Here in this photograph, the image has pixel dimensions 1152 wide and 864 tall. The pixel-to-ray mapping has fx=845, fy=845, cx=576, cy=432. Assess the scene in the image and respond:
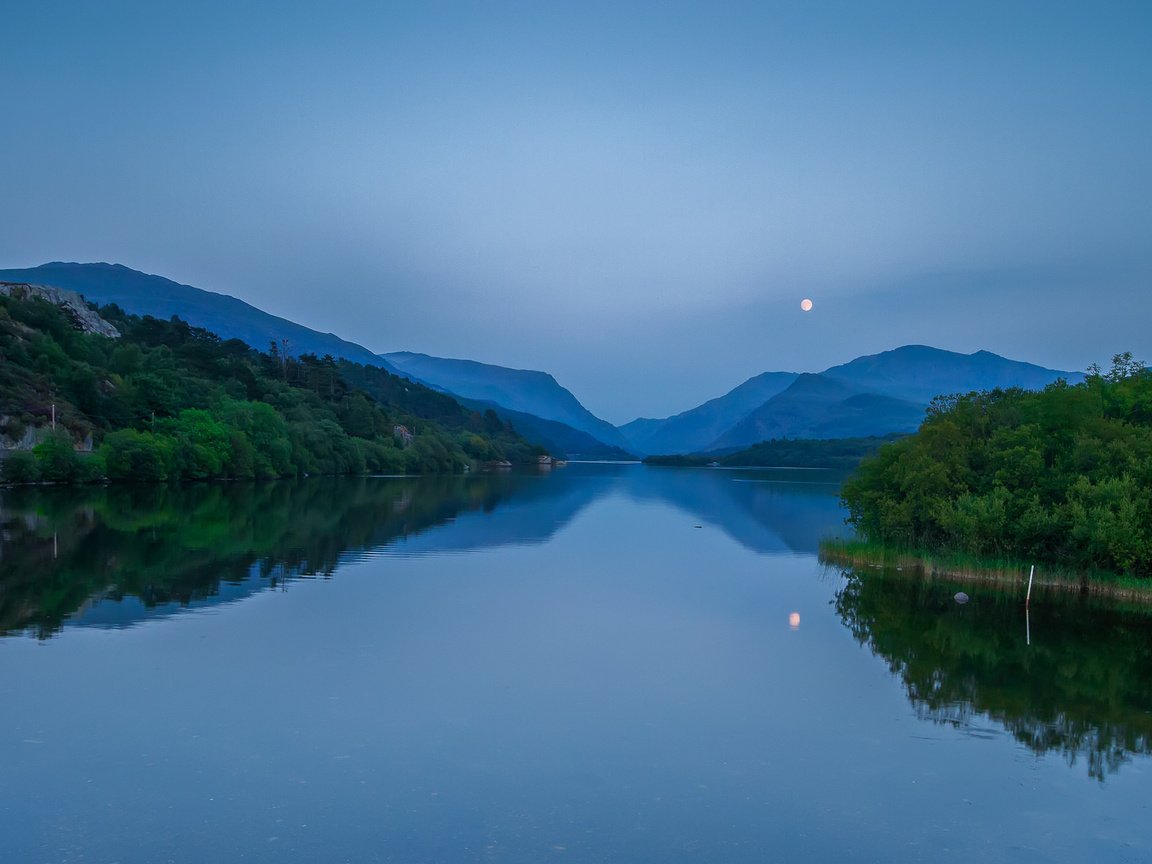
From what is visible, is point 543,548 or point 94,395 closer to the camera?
point 543,548

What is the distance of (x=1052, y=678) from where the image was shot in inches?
757

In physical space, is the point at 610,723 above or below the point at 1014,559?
below

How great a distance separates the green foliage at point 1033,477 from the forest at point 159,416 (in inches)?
2952

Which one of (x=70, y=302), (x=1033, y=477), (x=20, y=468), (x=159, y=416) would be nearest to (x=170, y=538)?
(x=1033, y=477)

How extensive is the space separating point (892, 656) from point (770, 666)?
11.3 feet

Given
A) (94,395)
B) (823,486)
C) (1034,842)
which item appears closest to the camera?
(1034,842)

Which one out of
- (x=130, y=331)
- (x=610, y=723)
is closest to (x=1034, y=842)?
(x=610, y=723)

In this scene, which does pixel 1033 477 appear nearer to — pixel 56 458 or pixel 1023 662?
pixel 1023 662

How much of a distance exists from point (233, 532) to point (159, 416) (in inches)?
2645

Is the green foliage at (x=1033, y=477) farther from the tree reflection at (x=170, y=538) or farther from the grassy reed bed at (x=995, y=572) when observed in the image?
the tree reflection at (x=170, y=538)

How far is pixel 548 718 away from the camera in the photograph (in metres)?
15.2

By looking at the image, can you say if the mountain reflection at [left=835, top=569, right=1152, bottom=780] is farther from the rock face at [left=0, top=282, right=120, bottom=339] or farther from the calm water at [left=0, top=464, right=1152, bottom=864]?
the rock face at [left=0, top=282, right=120, bottom=339]

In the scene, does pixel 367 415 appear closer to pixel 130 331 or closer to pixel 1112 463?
pixel 130 331

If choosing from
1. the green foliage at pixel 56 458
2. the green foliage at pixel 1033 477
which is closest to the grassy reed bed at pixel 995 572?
the green foliage at pixel 1033 477
